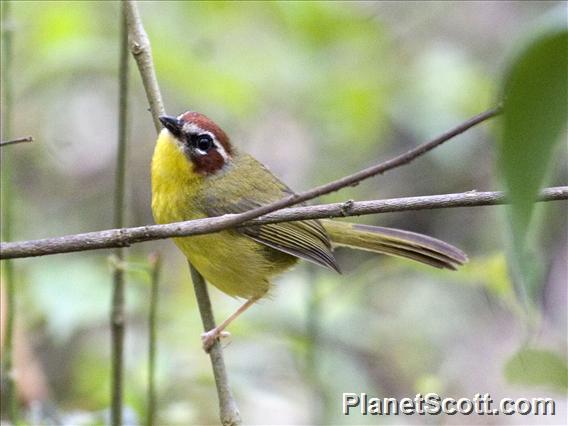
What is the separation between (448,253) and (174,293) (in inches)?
100

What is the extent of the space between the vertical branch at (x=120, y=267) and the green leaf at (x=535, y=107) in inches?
73.4

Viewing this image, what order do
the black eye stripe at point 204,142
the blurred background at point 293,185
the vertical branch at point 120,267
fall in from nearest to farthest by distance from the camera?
the vertical branch at point 120,267
the black eye stripe at point 204,142
the blurred background at point 293,185

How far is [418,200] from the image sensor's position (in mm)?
1431

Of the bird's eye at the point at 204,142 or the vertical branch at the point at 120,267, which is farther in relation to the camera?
the bird's eye at the point at 204,142

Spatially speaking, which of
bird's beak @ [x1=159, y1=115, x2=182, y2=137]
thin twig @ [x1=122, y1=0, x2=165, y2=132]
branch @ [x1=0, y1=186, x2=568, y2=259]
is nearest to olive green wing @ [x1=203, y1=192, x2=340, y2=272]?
bird's beak @ [x1=159, y1=115, x2=182, y2=137]

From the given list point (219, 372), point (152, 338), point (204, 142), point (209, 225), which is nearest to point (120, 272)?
point (152, 338)

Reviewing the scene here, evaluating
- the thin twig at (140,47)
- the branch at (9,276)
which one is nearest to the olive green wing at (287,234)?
the thin twig at (140,47)

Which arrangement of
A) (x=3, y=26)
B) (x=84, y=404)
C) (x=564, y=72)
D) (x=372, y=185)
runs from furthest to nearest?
(x=372, y=185) → (x=84, y=404) → (x=3, y=26) → (x=564, y=72)

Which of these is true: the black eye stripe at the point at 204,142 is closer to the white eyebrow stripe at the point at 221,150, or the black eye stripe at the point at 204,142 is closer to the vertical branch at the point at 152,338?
the white eyebrow stripe at the point at 221,150

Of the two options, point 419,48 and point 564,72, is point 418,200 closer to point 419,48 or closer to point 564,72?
point 564,72

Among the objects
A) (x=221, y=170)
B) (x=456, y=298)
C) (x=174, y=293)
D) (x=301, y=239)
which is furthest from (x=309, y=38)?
(x=456, y=298)

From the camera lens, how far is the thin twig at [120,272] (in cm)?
224

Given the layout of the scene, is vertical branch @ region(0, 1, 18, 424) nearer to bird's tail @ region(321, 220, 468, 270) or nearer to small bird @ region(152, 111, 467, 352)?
small bird @ region(152, 111, 467, 352)

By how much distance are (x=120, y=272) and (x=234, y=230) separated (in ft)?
1.98
